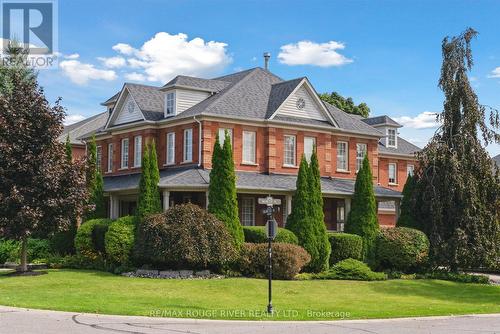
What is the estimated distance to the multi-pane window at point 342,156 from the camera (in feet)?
128

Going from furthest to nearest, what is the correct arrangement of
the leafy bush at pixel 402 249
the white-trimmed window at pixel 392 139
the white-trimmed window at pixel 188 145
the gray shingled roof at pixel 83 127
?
1. the gray shingled roof at pixel 83 127
2. the white-trimmed window at pixel 392 139
3. the white-trimmed window at pixel 188 145
4. the leafy bush at pixel 402 249

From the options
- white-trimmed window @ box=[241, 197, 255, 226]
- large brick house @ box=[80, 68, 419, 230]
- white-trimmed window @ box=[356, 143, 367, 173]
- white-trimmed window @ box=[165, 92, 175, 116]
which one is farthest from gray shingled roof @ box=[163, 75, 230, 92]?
white-trimmed window @ box=[356, 143, 367, 173]

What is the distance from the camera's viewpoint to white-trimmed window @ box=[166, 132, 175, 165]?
36703mm

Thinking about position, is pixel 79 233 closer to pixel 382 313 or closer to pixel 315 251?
pixel 315 251

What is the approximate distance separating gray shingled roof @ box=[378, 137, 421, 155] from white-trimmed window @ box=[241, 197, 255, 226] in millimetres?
15717

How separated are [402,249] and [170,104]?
14.7m

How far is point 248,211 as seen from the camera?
35.8m

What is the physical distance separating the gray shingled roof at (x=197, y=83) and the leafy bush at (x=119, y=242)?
34.2 ft

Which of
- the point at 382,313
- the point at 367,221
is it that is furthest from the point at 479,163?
the point at 382,313

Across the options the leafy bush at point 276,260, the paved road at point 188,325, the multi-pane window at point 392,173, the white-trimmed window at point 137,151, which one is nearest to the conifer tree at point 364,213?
the leafy bush at point 276,260

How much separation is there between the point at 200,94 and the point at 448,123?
13.3 m

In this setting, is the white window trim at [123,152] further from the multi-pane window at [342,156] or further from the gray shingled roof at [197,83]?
the multi-pane window at [342,156]

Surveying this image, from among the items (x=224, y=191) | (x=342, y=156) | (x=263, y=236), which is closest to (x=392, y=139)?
(x=342, y=156)

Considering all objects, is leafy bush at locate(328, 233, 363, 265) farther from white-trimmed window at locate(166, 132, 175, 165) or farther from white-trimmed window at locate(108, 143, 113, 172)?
white-trimmed window at locate(108, 143, 113, 172)
